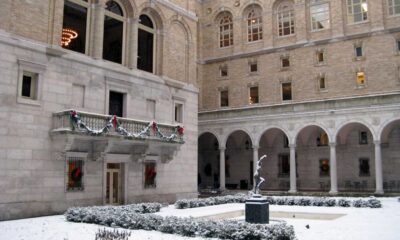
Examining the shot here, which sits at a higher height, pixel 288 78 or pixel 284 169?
pixel 288 78

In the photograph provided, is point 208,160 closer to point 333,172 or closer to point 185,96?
point 333,172

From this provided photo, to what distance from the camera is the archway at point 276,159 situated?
149 ft

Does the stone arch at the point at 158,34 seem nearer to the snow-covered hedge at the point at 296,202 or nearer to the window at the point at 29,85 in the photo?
the snow-covered hedge at the point at 296,202

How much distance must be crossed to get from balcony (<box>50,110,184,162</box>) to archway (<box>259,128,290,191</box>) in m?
18.8

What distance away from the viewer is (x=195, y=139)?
109ft

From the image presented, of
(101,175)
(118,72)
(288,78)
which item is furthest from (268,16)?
(101,175)

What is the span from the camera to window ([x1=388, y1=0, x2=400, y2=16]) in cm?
3875

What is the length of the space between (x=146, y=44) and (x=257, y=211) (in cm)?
1624

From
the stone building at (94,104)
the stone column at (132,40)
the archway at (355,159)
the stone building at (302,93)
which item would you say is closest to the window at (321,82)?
the stone building at (302,93)

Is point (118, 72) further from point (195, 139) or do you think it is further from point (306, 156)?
point (306, 156)

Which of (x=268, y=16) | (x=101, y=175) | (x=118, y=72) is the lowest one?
(x=101, y=175)

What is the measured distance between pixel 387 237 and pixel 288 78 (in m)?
30.4

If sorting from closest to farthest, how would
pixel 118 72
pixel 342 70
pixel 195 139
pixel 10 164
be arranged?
pixel 10 164
pixel 118 72
pixel 195 139
pixel 342 70

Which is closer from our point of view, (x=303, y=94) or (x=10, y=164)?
(x=10, y=164)
